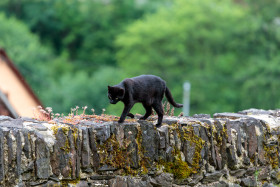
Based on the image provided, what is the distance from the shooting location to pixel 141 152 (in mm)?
6574

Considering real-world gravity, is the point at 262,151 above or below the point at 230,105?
below

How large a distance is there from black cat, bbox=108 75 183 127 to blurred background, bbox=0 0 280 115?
91.3ft

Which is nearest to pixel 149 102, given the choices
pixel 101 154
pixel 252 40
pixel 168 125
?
pixel 168 125

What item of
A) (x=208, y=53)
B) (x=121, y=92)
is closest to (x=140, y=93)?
(x=121, y=92)

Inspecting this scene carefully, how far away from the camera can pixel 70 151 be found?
6.07m

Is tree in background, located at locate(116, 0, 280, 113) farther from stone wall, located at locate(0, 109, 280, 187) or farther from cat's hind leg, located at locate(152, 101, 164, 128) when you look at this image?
cat's hind leg, located at locate(152, 101, 164, 128)

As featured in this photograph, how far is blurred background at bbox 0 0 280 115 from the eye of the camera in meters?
40.8

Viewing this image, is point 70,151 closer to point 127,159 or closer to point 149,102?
point 127,159

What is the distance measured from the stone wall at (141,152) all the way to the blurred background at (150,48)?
27.3m

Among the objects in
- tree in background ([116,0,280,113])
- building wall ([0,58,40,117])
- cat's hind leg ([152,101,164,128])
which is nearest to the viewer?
cat's hind leg ([152,101,164,128])

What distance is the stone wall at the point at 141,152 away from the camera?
581cm

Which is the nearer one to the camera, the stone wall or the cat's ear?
the stone wall

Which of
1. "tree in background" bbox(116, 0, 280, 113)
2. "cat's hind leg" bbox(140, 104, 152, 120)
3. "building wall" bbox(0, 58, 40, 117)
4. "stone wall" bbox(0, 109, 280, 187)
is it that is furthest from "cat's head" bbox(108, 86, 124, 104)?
"tree in background" bbox(116, 0, 280, 113)

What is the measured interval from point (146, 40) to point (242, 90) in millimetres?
13236
